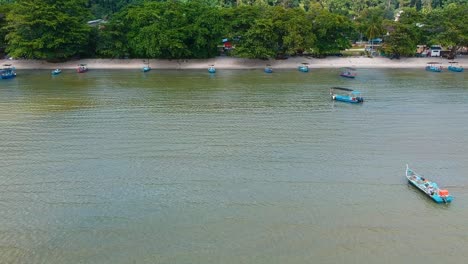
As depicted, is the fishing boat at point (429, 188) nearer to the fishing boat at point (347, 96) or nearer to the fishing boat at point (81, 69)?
the fishing boat at point (347, 96)

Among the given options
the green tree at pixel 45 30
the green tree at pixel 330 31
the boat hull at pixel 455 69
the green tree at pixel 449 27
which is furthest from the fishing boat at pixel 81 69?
the boat hull at pixel 455 69

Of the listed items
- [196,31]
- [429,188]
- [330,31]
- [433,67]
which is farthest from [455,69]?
[429,188]

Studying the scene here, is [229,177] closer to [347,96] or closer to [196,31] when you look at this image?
[347,96]

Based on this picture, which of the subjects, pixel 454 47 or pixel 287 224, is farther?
pixel 454 47

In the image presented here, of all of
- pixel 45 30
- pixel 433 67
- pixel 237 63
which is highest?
pixel 45 30

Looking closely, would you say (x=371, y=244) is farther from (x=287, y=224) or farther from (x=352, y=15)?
(x=352, y=15)

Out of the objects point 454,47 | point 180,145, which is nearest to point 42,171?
point 180,145
